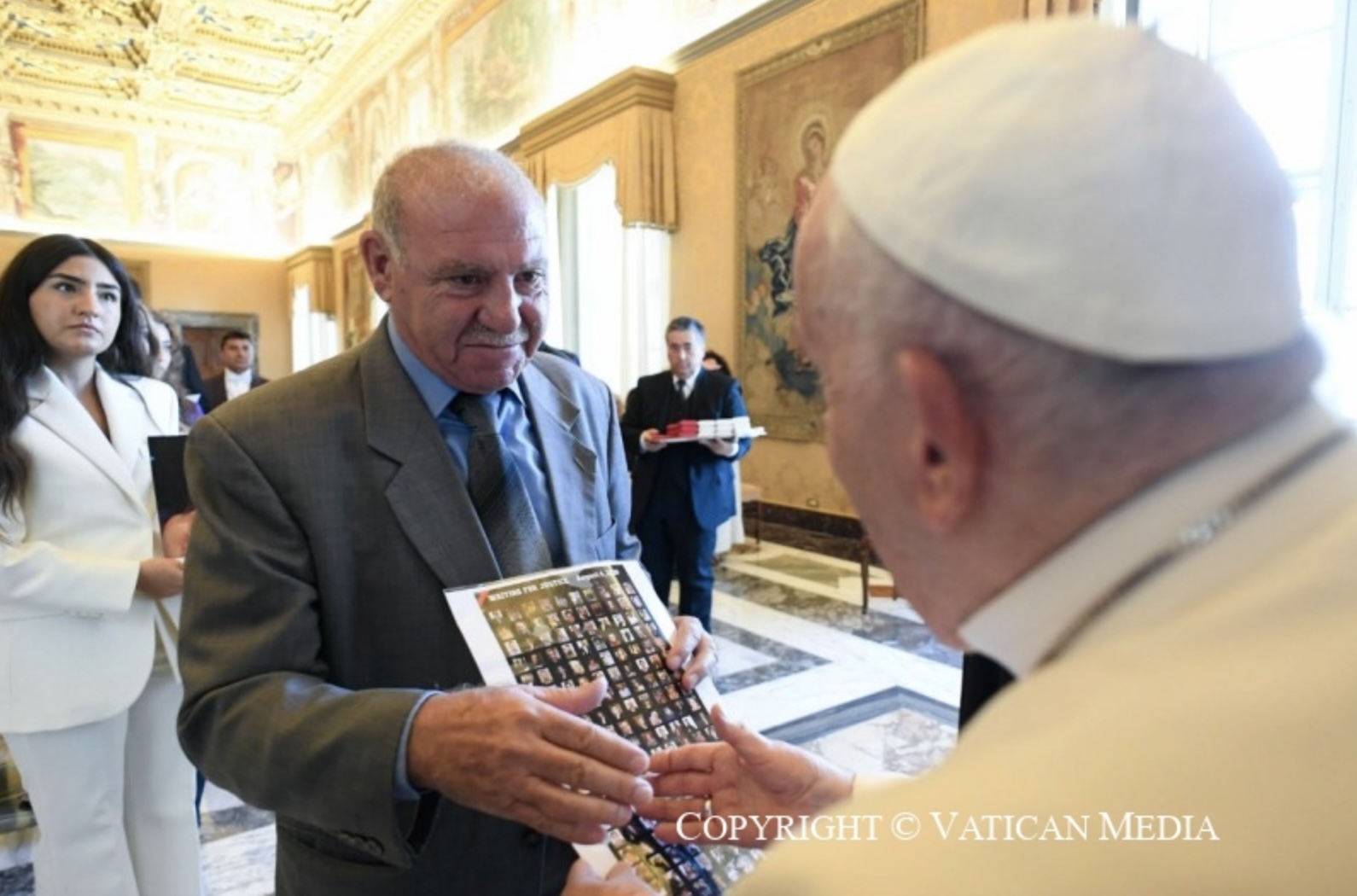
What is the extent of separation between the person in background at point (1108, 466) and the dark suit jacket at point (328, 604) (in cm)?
73

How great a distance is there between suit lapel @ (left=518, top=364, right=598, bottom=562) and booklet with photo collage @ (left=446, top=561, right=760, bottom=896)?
0.73 ft

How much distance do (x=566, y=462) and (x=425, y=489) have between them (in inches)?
12.1

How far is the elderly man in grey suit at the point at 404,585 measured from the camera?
895 millimetres

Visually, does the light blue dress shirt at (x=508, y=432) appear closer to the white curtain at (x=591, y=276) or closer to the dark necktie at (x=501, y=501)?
the dark necktie at (x=501, y=501)

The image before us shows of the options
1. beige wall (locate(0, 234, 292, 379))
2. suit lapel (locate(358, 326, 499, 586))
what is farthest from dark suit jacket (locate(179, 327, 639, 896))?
beige wall (locate(0, 234, 292, 379))

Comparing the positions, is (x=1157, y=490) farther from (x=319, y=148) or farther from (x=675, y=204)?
(x=319, y=148)

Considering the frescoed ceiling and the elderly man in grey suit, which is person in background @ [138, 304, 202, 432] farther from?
the frescoed ceiling

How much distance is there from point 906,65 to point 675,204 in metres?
2.56

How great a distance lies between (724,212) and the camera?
6754 mm

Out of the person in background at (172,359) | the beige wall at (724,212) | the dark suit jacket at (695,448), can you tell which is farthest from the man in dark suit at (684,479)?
the person in background at (172,359)

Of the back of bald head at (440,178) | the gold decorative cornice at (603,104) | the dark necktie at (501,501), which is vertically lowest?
the dark necktie at (501,501)

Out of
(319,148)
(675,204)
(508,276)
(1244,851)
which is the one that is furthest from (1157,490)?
(319,148)

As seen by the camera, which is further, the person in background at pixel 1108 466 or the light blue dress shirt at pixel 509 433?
the light blue dress shirt at pixel 509 433

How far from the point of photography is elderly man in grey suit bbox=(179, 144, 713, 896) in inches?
35.2
